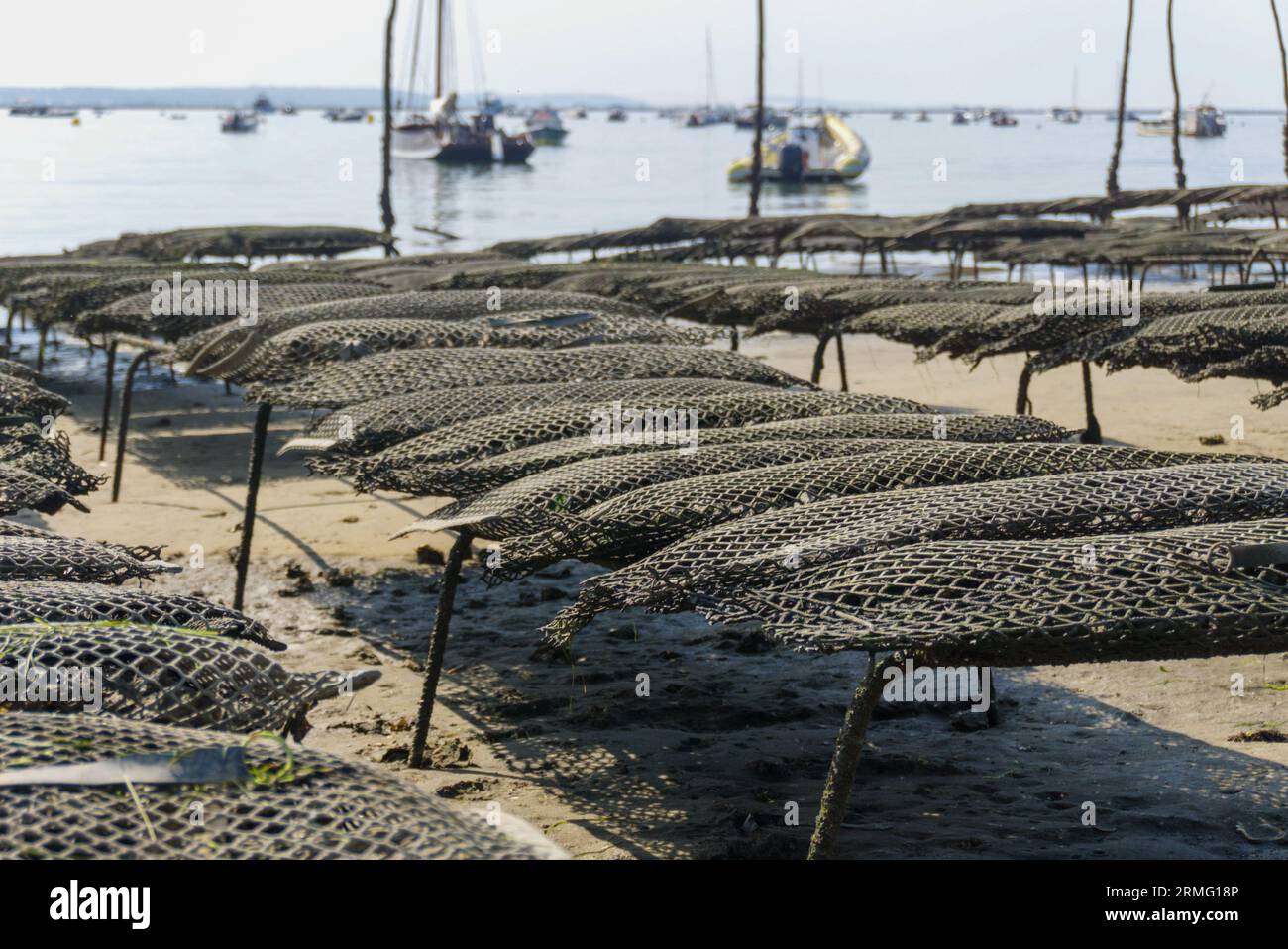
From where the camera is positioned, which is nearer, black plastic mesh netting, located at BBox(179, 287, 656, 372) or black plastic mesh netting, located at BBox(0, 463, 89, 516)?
black plastic mesh netting, located at BBox(0, 463, 89, 516)

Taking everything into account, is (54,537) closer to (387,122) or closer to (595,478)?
(595,478)

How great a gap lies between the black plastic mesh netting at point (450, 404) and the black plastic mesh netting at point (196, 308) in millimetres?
4532

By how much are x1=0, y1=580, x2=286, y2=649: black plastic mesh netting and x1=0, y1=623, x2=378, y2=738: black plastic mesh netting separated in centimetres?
26

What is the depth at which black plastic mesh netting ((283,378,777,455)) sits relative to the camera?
7844mm

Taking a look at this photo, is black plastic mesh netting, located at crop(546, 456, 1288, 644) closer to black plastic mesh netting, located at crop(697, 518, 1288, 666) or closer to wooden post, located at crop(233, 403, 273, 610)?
black plastic mesh netting, located at crop(697, 518, 1288, 666)

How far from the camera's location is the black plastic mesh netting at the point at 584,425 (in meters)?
7.37

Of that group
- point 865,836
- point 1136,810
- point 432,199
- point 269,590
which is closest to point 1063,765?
point 1136,810

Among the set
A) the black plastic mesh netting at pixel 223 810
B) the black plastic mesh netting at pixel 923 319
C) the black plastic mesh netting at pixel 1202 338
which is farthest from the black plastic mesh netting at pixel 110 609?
the black plastic mesh netting at pixel 923 319

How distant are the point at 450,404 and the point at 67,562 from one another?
10.7 feet

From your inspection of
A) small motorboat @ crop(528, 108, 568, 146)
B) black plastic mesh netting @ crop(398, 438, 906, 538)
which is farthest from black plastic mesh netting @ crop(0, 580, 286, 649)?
small motorboat @ crop(528, 108, 568, 146)

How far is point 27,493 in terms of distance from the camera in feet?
20.9

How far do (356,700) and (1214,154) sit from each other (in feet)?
494
